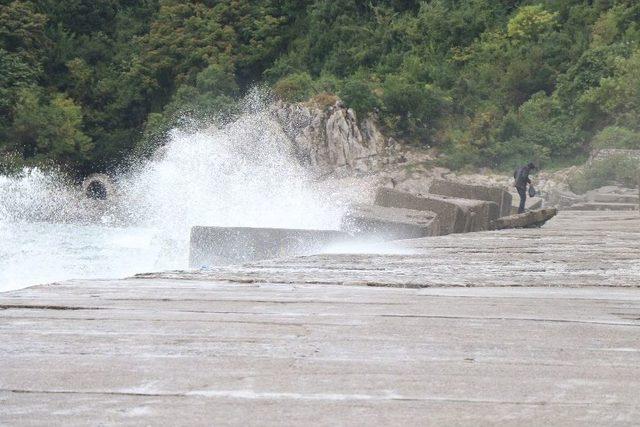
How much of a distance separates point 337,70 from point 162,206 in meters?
21.9

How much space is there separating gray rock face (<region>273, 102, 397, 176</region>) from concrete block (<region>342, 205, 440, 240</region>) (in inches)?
1125

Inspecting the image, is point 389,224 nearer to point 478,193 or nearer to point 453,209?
point 453,209

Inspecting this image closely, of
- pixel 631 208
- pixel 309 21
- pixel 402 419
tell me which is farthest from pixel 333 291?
pixel 309 21

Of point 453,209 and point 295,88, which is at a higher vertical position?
point 295,88

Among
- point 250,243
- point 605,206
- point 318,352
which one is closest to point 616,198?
point 605,206

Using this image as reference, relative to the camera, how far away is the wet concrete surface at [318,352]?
2193 millimetres

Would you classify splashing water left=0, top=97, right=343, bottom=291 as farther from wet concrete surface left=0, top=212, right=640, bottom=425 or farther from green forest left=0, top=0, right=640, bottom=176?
wet concrete surface left=0, top=212, right=640, bottom=425

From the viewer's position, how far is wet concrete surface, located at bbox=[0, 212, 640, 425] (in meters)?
2.19

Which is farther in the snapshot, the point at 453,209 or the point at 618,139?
the point at 618,139

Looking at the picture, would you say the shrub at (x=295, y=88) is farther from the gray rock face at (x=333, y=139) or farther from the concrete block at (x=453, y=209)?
the concrete block at (x=453, y=209)

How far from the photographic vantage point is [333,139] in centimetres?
4147

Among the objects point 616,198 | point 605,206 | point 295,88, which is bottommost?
point 605,206

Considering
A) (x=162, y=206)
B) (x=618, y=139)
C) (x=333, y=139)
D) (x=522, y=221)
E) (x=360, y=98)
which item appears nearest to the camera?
(x=522, y=221)

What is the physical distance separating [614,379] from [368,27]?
147 feet
